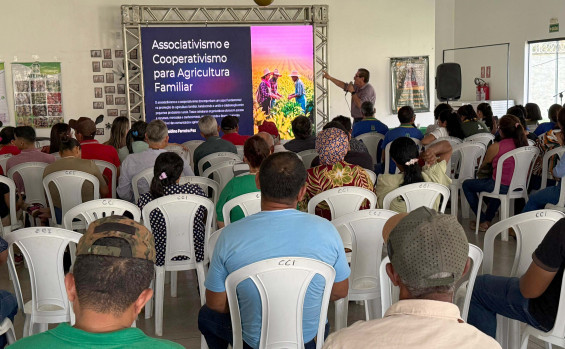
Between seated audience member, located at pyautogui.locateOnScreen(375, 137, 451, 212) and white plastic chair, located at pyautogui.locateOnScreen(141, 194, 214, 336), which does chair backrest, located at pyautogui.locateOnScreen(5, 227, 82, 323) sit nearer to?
white plastic chair, located at pyautogui.locateOnScreen(141, 194, 214, 336)

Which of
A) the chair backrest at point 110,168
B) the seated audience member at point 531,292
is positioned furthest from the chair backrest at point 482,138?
the seated audience member at point 531,292

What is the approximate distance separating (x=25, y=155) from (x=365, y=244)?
376 cm

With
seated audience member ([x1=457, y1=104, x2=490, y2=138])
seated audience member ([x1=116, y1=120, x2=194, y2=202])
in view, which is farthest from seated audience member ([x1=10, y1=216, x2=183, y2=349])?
seated audience member ([x1=457, y1=104, x2=490, y2=138])

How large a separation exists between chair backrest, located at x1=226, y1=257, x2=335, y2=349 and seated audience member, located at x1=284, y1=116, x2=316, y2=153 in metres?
4.09

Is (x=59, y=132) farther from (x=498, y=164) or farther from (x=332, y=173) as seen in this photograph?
(x=498, y=164)

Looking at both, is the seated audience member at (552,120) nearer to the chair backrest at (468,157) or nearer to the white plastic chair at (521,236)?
the chair backrest at (468,157)

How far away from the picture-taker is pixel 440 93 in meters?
12.6

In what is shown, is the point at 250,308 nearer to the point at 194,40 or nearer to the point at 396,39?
the point at 194,40

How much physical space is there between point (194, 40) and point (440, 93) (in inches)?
198

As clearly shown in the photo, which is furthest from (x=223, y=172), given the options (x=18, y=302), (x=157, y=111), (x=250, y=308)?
(x=157, y=111)

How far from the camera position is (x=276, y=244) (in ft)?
8.70

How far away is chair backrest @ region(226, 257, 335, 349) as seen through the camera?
2535 mm

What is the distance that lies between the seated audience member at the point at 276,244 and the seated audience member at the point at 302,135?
3.79 metres

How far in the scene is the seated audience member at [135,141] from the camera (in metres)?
6.02
